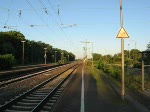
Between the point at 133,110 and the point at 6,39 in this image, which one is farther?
the point at 6,39

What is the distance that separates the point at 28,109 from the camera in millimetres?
12523

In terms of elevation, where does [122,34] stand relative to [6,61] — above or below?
above

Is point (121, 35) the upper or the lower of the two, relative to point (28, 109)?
upper

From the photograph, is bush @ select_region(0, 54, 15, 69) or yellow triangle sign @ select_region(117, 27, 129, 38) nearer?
yellow triangle sign @ select_region(117, 27, 129, 38)

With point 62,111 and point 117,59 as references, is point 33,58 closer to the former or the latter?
point 117,59

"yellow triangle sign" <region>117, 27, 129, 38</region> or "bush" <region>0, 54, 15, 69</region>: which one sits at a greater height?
"yellow triangle sign" <region>117, 27, 129, 38</region>

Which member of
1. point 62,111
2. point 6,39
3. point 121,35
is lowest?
point 62,111

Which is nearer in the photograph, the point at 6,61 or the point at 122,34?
the point at 122,34

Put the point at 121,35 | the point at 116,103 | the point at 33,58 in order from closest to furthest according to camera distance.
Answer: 1. the point at 116,103
2. the point at 121,35
3. the point at 33,58

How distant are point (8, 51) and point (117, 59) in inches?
1300

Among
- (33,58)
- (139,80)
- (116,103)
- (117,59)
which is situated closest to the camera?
(116,103)

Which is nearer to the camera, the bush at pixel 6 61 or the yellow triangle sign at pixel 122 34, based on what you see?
the yellow triangle sign at pixel 122 34

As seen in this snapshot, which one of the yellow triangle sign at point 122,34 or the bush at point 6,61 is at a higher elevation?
the yellow triangle sign at point 122,34

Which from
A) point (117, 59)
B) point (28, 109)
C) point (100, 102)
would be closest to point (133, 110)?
point (100, 102)
